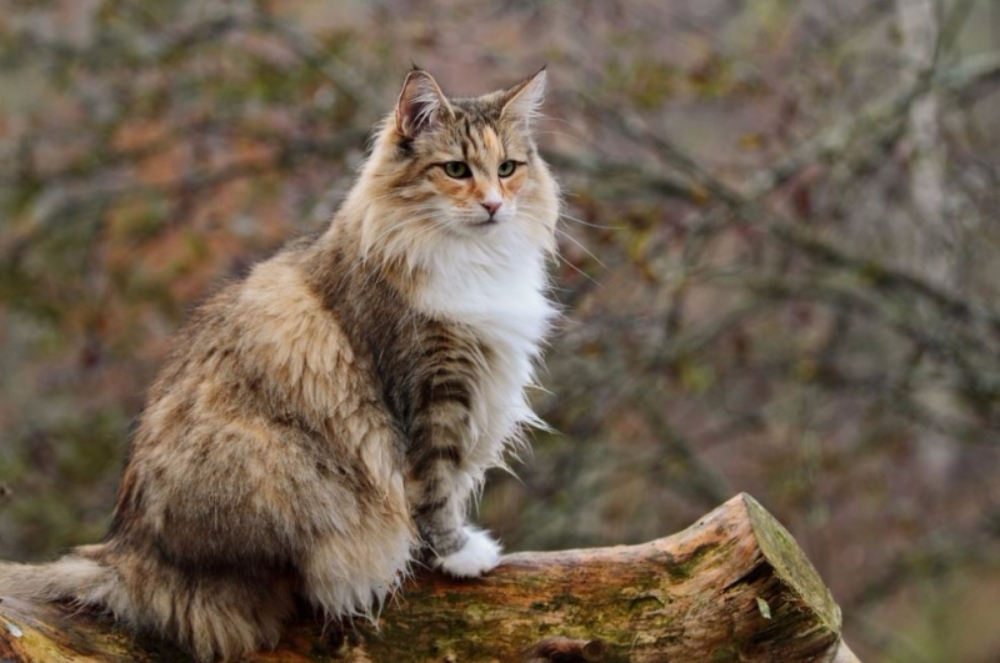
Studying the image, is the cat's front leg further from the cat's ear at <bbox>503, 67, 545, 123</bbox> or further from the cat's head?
the cat's ear at <bbox>503, 67, 545, 123</bbox>

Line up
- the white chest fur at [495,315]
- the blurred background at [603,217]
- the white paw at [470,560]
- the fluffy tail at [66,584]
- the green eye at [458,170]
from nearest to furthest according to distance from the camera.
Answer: the fluffy tail at [66,584] → the white paw at [470,560] → the white chest fur at [495,315] → the green eye at [458,170] → the blurred background at [603,217]

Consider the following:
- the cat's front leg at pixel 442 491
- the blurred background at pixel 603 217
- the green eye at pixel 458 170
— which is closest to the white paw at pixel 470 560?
the cat's front leg at pixel 442 491

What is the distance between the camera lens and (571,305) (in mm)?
5875

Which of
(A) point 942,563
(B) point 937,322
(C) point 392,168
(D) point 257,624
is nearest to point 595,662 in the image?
(D) point 257,624

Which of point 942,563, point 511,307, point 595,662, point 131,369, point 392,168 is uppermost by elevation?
point 392,168

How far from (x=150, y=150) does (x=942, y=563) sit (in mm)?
5805

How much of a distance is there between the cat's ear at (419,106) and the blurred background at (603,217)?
2.15m

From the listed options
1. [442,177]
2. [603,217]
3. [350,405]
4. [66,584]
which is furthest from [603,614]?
[603,217]

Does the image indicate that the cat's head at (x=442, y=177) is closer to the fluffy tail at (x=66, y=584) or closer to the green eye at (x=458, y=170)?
the green eye at (x=458, y=170)

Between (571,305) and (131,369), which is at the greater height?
(571,305)

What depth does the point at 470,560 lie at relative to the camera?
3.50m

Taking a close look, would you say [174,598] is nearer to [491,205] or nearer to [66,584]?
[66,584]

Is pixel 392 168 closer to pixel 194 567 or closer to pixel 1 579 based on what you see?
pixel 194 567

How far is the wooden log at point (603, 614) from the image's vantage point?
320 cm
